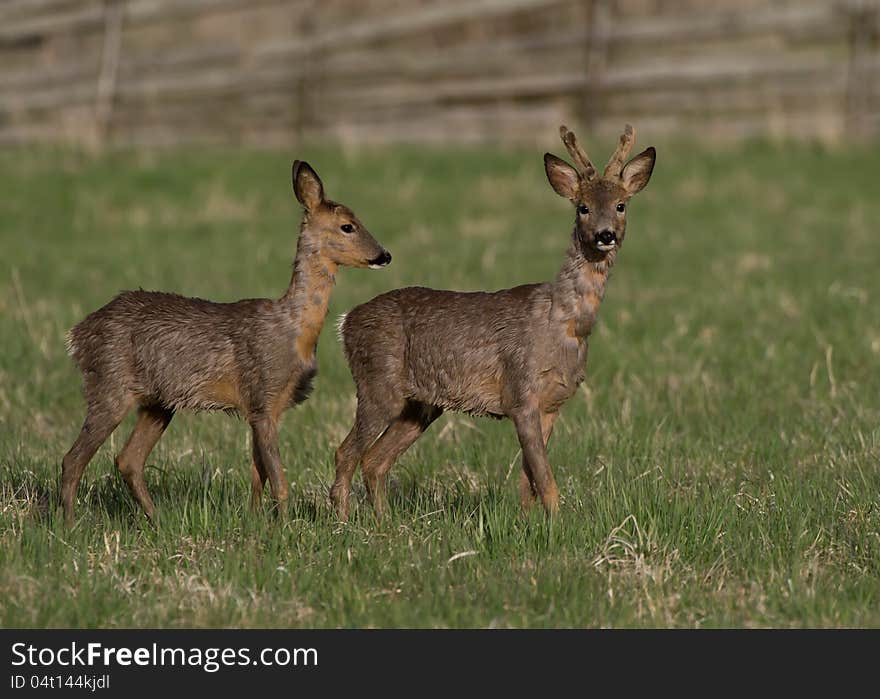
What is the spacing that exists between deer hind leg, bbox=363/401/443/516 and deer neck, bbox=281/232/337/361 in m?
0.61

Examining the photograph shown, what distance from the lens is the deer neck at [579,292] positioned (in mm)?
6340

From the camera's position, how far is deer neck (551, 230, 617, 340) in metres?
6.34

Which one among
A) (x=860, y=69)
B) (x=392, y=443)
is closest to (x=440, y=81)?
(x=860, y=69)

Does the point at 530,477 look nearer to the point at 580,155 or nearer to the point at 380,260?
the point at 380,260

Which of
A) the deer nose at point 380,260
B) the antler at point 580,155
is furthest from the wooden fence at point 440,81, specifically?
the deer nose at point 380,260

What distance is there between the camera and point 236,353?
6402mm

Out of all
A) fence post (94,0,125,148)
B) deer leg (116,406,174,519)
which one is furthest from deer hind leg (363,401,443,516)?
fence post (94,0,125,148)

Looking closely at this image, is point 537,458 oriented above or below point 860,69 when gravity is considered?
below

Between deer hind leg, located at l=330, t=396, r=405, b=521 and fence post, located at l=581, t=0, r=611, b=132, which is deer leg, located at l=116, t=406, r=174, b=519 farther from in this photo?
fence post, located at l=581, t=0, r=611, b=132

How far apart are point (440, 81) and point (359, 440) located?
1806 centimetres

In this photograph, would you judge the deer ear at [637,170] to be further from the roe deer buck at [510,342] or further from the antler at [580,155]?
the antler at [580,155]

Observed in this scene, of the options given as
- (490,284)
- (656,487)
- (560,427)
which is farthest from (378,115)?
(656,487)

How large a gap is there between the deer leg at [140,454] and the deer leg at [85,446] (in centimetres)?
29

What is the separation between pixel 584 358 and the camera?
6.39m
